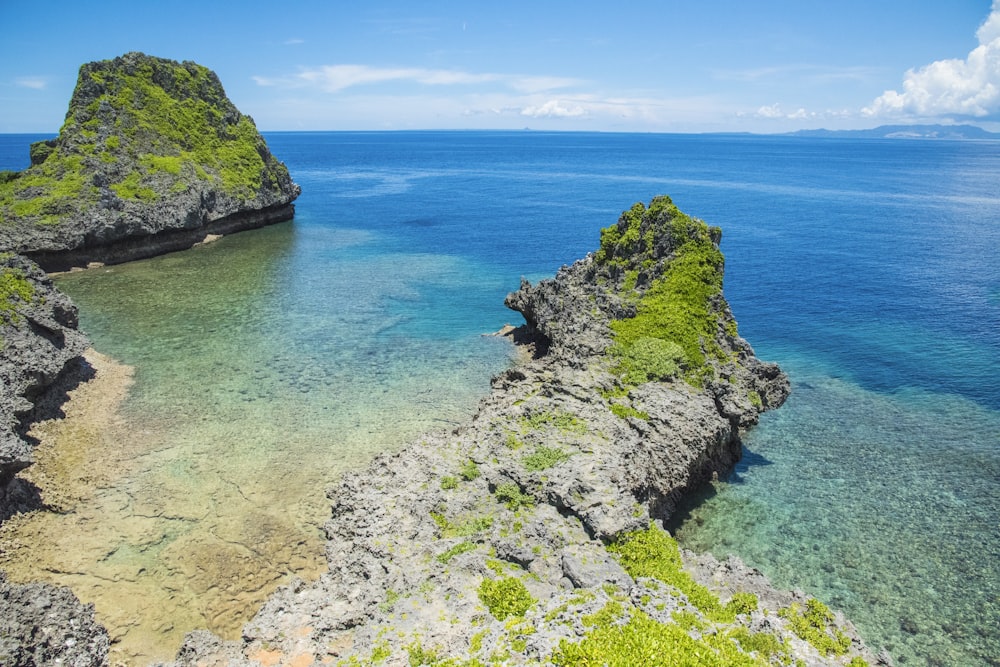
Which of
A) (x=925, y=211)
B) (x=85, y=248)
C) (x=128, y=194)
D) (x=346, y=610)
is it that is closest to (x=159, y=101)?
(x=128, y=194)

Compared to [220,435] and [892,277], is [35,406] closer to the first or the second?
[220,435]

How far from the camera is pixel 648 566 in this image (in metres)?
18.3

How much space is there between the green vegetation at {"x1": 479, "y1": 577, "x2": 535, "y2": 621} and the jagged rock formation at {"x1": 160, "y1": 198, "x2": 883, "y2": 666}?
4 cm

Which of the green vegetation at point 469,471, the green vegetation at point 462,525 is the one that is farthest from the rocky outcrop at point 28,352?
the green vegetation at point 469,471

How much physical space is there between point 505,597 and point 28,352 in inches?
1154

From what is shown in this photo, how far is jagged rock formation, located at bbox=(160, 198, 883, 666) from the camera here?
14312mm

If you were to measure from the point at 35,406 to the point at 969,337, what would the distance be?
203ft

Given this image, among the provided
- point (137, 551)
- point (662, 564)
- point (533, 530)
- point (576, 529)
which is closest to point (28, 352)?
point (137, 551)

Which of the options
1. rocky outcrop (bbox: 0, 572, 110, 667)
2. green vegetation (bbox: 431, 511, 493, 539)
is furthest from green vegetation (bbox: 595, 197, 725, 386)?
rocky outcrop (bbox: 0, 572, 110, 667)

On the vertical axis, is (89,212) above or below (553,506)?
above

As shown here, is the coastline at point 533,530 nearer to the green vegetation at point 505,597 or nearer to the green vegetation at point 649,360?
the green vegetation at point 505,597

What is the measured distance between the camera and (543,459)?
23.0 metres

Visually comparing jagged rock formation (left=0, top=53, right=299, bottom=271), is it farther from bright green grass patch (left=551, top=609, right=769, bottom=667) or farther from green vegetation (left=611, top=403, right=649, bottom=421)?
bright green grass patch (left=551, top=609, right=769, bottom=667)

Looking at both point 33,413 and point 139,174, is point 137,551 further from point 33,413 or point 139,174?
point 139,174
